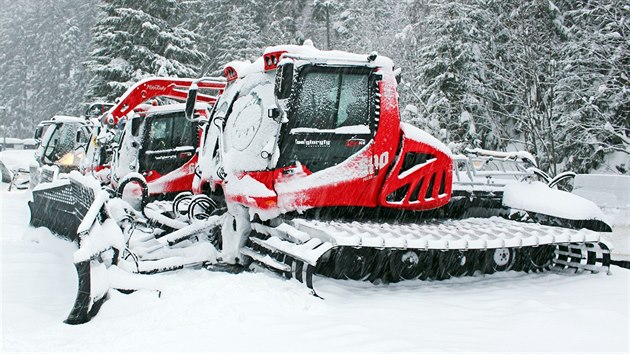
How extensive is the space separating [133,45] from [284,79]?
24.3 meters

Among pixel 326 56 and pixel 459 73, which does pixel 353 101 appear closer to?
pixel 326 56

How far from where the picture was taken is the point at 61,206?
30.1 ft

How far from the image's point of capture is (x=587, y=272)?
7996mm

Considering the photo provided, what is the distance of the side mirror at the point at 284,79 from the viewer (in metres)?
6.66

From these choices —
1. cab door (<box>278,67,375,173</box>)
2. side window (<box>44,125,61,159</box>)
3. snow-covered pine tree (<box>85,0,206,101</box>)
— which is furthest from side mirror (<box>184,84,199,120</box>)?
snow-covered pine tree (<box>85,0,206,101</box>)

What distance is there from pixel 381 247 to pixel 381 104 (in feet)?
7.03

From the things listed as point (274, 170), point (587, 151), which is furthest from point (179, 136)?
point (587, 151)

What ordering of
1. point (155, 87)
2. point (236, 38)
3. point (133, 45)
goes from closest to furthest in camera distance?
point (155, 87), point (133, 45), point (236, 38)

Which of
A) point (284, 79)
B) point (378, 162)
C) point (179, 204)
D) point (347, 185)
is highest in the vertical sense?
point (284, 79)

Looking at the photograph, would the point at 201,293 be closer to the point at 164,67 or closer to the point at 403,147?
the point at 403,147

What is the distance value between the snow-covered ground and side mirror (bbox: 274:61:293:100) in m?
2.03

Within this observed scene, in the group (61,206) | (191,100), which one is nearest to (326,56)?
(191,100)

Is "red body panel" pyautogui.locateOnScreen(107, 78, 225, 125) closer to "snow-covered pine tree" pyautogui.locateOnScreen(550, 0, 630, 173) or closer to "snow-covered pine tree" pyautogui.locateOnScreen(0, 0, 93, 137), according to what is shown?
"snow-covered pine tree" pyautogui.locateOnScreen(550, 0, 630, 173)

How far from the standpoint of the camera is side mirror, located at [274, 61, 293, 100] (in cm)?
666
